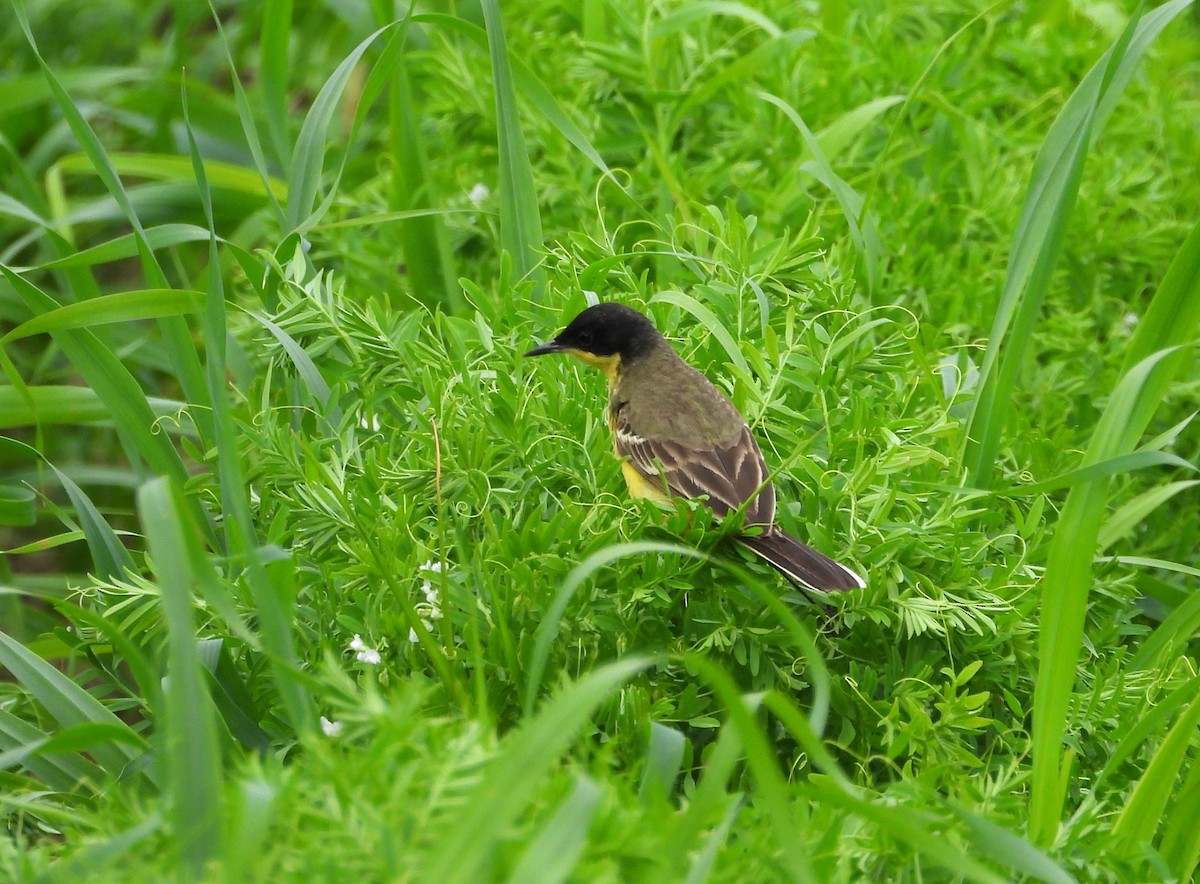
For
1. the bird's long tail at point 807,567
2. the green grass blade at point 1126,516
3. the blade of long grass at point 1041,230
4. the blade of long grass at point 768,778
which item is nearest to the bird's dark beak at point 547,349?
the bird's long tail at point 807,567

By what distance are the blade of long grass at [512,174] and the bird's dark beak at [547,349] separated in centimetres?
23

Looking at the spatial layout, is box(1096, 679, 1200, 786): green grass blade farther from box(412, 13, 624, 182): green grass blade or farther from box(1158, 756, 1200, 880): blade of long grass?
box(412, 13, 624, 182): green grass blade

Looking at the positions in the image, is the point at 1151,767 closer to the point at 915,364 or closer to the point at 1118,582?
the point at 1118,582

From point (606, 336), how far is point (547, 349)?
21cm

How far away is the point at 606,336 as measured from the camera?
3.61 meters

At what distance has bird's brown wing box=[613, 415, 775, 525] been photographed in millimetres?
3045

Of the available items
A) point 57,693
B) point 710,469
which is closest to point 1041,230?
point 710,469

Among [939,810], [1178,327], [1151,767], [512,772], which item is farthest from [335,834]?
[1178,327]

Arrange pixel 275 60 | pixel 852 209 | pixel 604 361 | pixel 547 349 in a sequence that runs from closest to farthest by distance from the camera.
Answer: pixel 547 349, pixel 604 361, pixel 852 209, pixel 275 60

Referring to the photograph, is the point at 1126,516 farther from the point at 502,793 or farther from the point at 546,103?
the point at 502,793

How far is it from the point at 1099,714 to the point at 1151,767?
0.31 m

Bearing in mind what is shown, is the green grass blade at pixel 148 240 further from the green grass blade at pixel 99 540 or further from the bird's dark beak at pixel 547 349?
the bird's dark beak at pixel 547 349

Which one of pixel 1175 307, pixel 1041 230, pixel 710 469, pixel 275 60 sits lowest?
pixel 710 469

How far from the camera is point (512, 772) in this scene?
1843 mm
